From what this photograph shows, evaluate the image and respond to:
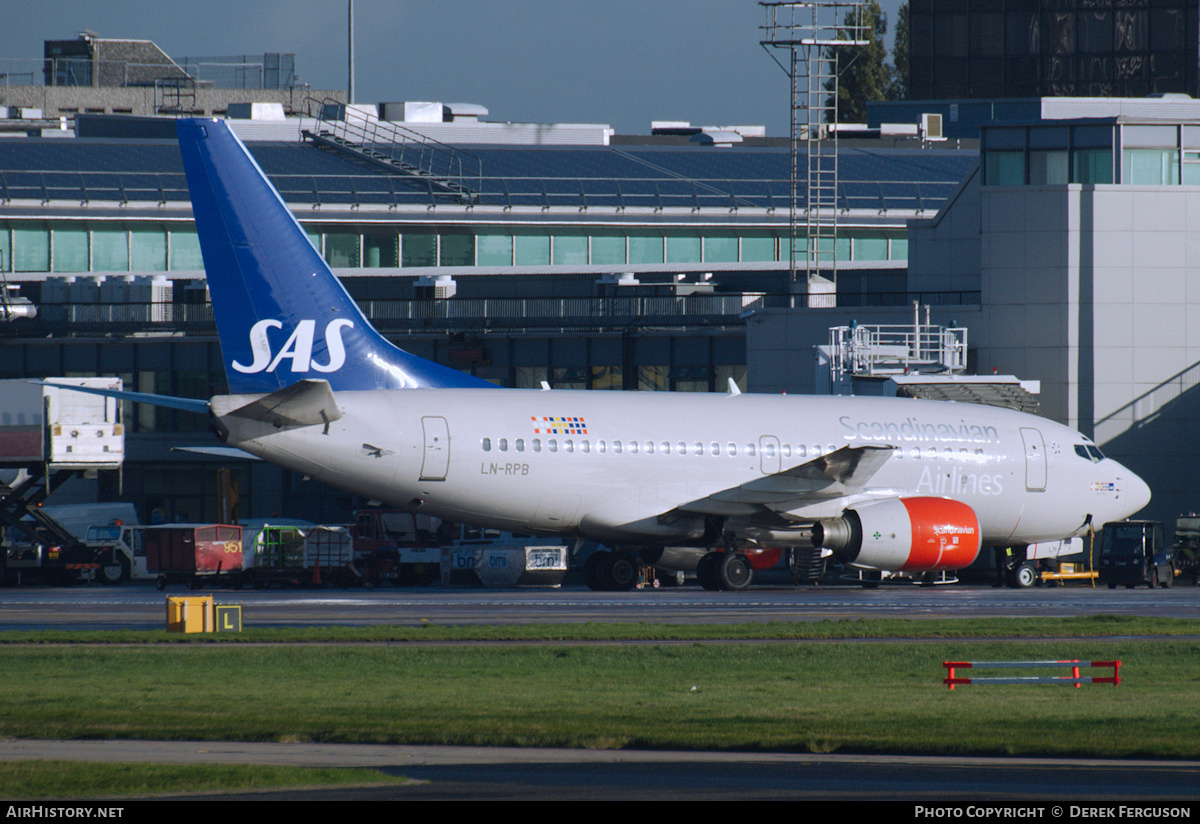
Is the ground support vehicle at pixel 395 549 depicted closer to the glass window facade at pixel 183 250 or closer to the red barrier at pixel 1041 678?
the red barrier at pixel 1041 678

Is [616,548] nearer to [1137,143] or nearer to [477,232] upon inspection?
[1137,143]

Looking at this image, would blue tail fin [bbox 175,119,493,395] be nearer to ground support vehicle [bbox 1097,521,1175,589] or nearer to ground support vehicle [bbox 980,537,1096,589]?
ground support vehicle [bbox 980,537,1096,589]

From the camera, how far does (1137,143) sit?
1816 inches

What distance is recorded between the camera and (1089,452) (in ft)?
127

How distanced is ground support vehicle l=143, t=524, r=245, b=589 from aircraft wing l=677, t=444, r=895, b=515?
1399 cm

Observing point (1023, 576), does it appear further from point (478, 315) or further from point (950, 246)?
point (478, 315)

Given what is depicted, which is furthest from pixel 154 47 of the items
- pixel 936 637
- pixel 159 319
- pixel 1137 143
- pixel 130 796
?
pixel 130 796

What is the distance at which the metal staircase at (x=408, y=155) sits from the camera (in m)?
73.8

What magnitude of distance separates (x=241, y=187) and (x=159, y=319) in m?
31.5

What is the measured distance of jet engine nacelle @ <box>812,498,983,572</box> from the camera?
33156mm

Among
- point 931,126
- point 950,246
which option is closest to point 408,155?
point 931,126

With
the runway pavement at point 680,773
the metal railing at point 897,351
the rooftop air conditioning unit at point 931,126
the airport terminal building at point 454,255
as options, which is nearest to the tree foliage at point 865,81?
the rooftop air conditioning unit at point 931,126

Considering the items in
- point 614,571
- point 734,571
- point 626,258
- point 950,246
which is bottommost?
point 614,571

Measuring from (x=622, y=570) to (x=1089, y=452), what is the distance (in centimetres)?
1212
